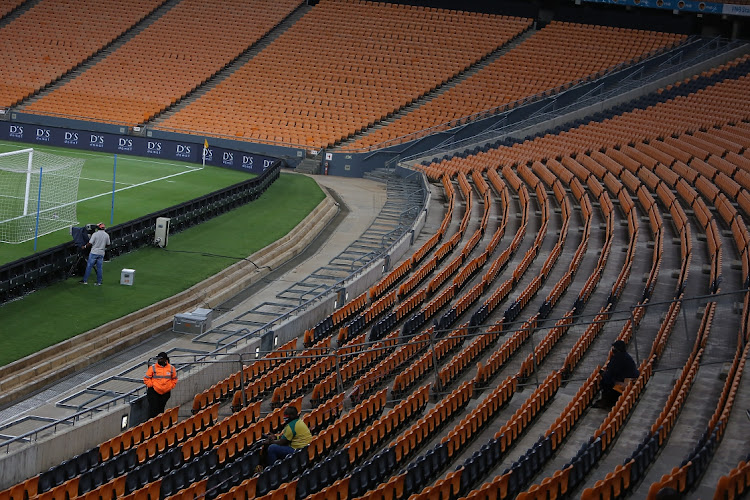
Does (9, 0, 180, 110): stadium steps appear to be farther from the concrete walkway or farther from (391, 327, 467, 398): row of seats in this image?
(391, 327, 467, 398): row of seats

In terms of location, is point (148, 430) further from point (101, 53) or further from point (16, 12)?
point (16, 12)

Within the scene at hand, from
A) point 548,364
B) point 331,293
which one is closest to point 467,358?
point 548,364

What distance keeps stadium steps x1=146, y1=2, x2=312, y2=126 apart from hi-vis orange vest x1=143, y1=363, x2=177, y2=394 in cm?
3054

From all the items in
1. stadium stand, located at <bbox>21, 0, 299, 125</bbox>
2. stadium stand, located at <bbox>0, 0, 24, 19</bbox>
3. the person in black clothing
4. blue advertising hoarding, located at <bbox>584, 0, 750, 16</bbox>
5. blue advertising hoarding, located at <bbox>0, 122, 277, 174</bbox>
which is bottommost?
the person in black clothing

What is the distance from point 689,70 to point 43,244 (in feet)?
92.2

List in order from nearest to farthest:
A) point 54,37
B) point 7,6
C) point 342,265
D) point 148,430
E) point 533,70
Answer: point 148,430
point 342,265
point 533,70
point 54,37
point 7,6

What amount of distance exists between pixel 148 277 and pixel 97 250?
1.67 meters

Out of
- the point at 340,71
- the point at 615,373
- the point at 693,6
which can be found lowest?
the point at 615,373

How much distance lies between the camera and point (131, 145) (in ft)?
128

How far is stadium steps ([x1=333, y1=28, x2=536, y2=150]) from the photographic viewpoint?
42.4 meters

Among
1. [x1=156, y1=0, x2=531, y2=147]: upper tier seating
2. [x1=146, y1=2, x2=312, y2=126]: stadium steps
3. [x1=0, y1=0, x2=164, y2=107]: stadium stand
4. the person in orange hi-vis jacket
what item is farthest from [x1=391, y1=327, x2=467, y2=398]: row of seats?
[x1=0, y1=0, x2=164, y2=107]: stadium stand

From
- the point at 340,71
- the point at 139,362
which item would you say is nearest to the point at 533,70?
the point at 340,71

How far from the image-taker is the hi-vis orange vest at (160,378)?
559 inches

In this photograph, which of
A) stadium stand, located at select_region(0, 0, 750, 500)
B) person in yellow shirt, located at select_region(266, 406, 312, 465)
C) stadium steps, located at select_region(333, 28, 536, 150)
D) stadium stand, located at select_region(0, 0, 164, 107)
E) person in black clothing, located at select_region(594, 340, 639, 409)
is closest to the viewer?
stadium stand, located at select_region(0, 0, 750, 500)
